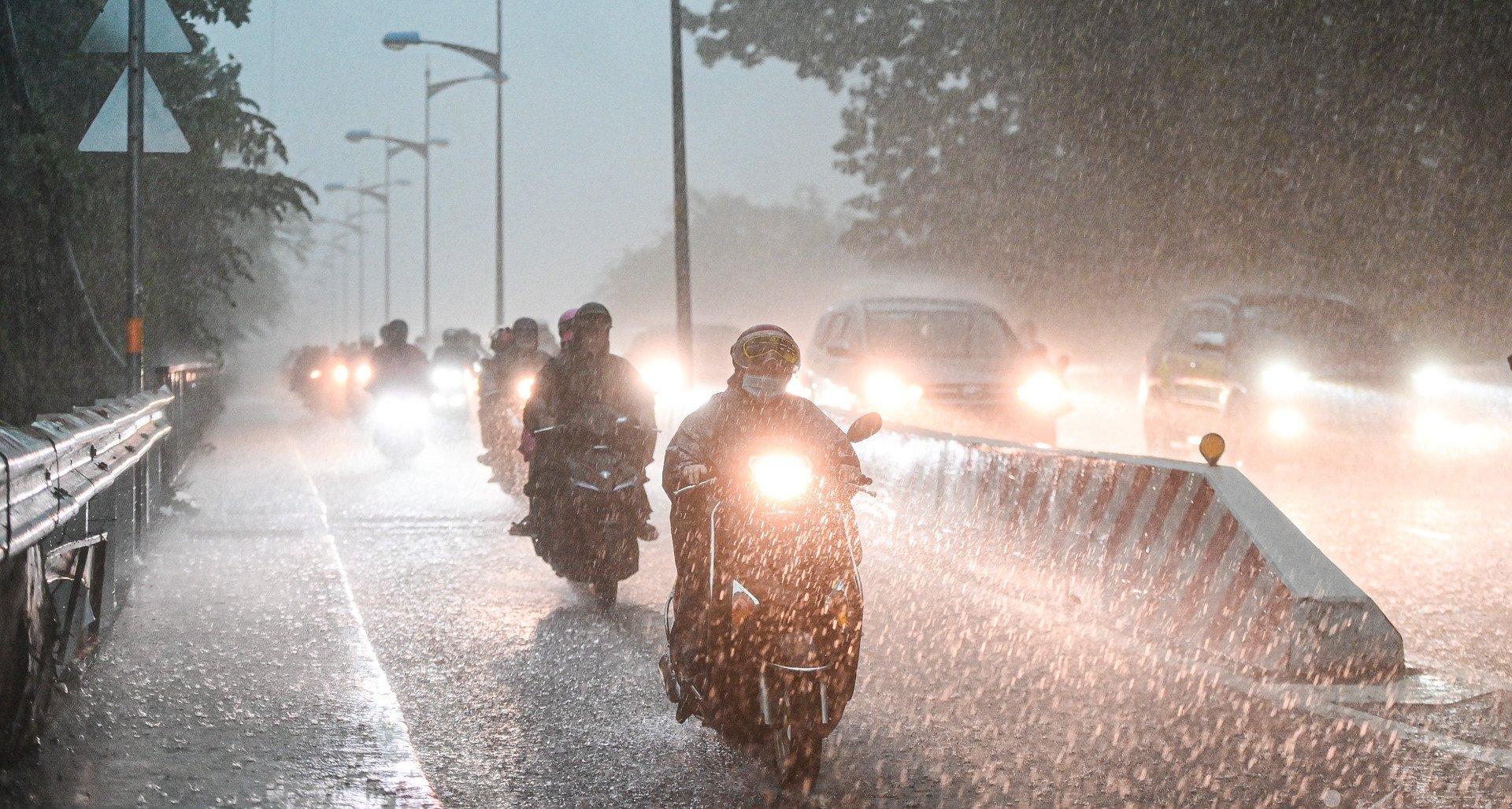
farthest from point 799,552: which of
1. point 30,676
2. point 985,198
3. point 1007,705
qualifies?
point 985,198

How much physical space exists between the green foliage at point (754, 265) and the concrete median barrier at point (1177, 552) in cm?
9021

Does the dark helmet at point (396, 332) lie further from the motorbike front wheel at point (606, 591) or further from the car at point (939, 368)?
the motorbike front wheel at point (606, 591)

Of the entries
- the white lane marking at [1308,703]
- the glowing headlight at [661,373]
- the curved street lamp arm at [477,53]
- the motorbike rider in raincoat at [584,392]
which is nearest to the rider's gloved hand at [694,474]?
the white lane marking at [1308,703]

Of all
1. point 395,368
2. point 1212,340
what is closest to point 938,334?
point 1212,340

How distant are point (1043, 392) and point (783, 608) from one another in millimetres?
12794

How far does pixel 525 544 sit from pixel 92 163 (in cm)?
A: 803

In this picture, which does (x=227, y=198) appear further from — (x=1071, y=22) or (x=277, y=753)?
(x=277, y=753)

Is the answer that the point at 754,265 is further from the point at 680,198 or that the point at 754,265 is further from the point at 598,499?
the point at 598,499

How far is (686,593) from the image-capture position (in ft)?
19.5

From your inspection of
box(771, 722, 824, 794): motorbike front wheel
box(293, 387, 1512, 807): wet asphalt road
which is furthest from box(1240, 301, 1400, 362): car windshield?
box(771, 722, 824, 794): motorbike front wheel

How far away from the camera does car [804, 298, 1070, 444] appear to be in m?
17.5

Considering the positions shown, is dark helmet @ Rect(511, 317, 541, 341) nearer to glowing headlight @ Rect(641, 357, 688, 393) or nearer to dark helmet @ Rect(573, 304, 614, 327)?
dark helmet @ Rect(573, 304, 614, 327)

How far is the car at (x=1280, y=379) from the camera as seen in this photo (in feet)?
52.4

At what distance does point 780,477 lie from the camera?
218 inches
